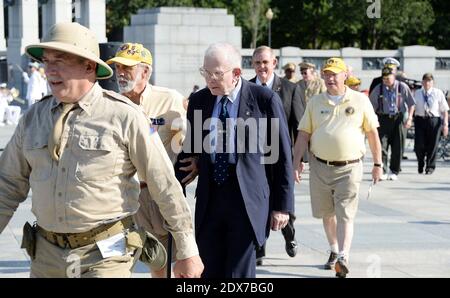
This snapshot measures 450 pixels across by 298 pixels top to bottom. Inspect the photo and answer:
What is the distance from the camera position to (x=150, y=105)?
7332mm

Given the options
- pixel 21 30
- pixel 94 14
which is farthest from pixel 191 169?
pixel 21 30

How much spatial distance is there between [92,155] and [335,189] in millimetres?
4596

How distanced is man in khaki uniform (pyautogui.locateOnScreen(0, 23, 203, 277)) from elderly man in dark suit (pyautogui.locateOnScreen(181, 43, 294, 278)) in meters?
1.49

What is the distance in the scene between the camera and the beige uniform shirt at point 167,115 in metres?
7.31

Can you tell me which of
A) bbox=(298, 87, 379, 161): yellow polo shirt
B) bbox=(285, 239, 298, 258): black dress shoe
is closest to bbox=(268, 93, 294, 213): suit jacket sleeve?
bbox=(298, 87, 379, 161): yellow polo shirt

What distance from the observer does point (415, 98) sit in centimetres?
1844

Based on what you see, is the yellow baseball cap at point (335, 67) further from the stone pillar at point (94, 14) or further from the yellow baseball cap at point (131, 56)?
the stone pillar at point (94, 14)

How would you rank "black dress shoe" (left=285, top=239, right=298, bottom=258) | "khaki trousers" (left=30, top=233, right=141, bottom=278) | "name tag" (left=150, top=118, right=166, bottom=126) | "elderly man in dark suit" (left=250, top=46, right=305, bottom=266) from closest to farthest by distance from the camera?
"khaki trousers" (left=30, top=233, right=141, bottom=278)
"name tag" (left=150, top=118, right=166, bottom=126)
"elderly man in dark suit" (left=250, top=46, right=305, bottom=266)
"black dress shoe" (left=285, top=239, right=298, bottom=258)

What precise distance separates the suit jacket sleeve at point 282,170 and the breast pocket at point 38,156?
215 cm

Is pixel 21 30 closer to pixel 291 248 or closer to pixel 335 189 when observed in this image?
pixel 291 248

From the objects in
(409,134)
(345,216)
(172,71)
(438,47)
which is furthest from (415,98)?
(438,47)

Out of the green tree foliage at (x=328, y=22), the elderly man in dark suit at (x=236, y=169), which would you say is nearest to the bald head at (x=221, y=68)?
the elderly man in dark suit at (x=236, y=169)

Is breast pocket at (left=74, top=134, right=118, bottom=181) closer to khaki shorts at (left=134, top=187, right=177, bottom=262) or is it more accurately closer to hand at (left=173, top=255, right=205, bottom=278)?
hand at (left=173, top=255, right=205, bottom=278)

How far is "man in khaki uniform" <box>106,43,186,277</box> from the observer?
716cm
